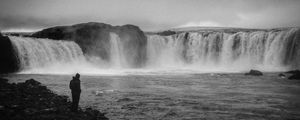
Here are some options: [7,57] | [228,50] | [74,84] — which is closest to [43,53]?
[7,57]

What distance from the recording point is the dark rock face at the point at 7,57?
32.9m

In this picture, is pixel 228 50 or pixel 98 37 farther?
pixel 228 50

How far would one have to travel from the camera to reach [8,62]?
109ft

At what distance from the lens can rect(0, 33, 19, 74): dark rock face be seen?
3291 cm

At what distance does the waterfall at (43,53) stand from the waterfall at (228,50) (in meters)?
20.0

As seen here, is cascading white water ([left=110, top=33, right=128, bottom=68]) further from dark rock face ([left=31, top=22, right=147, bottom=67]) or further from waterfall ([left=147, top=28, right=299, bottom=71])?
waterfall ([left=147, top=28, right=299, bottom=71])

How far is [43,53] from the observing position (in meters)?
37.2

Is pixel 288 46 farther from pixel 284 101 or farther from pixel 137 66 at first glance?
pixel 284 101

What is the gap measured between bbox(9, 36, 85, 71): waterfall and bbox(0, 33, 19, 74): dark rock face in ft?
1.88

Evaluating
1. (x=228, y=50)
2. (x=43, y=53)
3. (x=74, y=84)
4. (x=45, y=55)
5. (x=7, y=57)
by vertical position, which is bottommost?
(x=74, y=84)

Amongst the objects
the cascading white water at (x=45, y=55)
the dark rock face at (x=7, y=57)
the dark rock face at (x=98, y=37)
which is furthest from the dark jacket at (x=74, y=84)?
the dark rock face at (x=98, y=37)

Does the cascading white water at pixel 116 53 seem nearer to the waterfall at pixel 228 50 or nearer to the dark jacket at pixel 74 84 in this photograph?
the waterfall at pixel 228 50

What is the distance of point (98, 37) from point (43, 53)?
11.8 metres

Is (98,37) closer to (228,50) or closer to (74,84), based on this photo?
(228,50)
